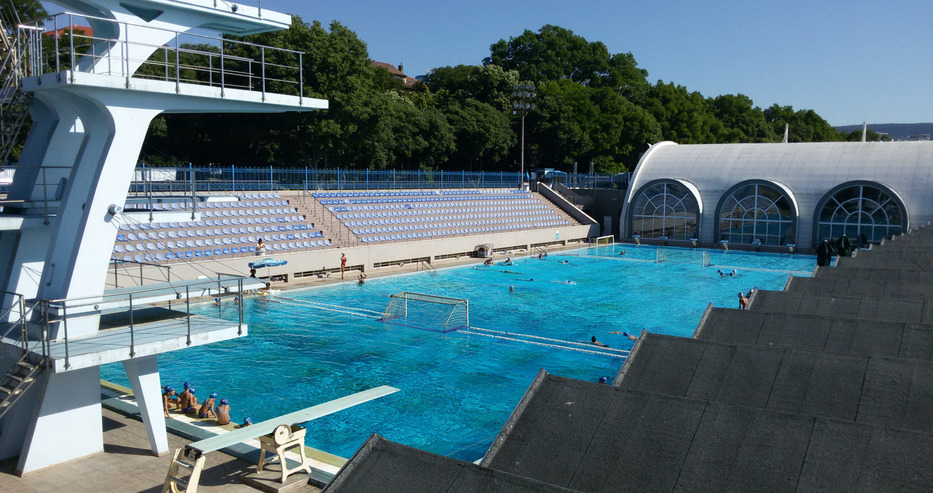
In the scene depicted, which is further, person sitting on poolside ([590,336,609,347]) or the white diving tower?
person sitting on poolside ([590,336,609,347])

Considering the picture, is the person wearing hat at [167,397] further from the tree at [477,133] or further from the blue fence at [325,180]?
the tree at [477,133]

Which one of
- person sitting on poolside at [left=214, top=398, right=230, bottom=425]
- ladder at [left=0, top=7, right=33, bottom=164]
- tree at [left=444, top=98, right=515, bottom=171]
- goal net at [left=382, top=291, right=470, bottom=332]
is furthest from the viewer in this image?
tree at [left=444, top=98, right=515, bottom=171]

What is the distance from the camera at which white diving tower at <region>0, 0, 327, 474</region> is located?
31.1 feet

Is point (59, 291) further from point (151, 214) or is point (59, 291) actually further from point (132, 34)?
point (132, 34)

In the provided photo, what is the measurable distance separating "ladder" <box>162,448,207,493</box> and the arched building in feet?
130

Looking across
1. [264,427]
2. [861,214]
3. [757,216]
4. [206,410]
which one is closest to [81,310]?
[264,427]

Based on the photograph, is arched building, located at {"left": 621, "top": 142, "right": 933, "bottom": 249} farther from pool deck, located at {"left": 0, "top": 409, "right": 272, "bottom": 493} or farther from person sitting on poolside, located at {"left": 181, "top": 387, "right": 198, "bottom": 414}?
pool deck, located at {"left": 0, "top": 409, "right": 272, "bottom": 493}

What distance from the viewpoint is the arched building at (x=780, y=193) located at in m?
39.2

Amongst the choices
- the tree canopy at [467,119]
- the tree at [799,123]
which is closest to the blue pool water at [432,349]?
the tree canopy at [467,119]

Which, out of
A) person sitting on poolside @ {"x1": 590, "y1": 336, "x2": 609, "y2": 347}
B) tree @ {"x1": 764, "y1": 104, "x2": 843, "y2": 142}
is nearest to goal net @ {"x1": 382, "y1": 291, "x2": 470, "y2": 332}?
person sitting on poolside @ {"x1": 590, "y1": 336, "x2": 609, "y2": 347}

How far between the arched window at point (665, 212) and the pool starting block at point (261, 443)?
37.4m

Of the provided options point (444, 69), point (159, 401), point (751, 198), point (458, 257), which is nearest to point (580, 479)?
point (159, 401)

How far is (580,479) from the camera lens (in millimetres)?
6742

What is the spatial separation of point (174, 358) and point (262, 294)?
8.39 metres
